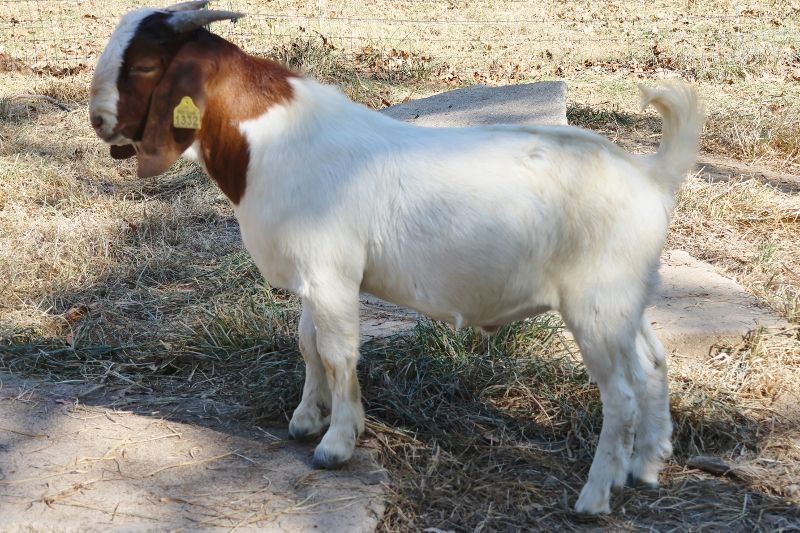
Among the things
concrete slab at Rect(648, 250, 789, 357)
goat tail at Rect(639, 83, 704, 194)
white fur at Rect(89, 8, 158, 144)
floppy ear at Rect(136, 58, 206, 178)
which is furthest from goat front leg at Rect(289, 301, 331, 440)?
concrete slab at Rect(648, 250, 789, 357)

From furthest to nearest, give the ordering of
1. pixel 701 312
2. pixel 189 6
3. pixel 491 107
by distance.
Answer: pixel 491 107
pixel 701 312
pixel 189 6

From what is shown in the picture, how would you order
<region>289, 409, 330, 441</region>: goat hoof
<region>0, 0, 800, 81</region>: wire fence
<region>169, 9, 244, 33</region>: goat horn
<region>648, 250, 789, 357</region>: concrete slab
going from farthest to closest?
<region>0, 0, 800, 81</region>: wire fence < <region>648, 250, 789, 357</region>: concrete slab < <region>289, 409, 330, 441</region>: goat hoof < <region>169, 9, 244, 33</region>: goat horn

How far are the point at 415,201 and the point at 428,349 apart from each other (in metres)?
1.21

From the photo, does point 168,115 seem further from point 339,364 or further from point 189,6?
point 339,364

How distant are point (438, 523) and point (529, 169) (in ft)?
4.38

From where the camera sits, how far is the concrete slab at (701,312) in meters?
4.60

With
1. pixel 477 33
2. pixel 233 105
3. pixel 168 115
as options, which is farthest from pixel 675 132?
pixel 477 33

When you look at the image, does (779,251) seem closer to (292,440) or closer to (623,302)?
(623,302)

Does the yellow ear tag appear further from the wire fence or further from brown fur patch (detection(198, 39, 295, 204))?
the wire fence

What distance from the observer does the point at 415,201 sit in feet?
11.1

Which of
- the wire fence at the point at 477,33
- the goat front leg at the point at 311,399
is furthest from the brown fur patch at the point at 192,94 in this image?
the wire fence at the point at 477,33

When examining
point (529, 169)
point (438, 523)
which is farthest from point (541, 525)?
point (529, 169)

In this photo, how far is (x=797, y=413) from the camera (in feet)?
13.8

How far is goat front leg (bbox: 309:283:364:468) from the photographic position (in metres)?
3.44
